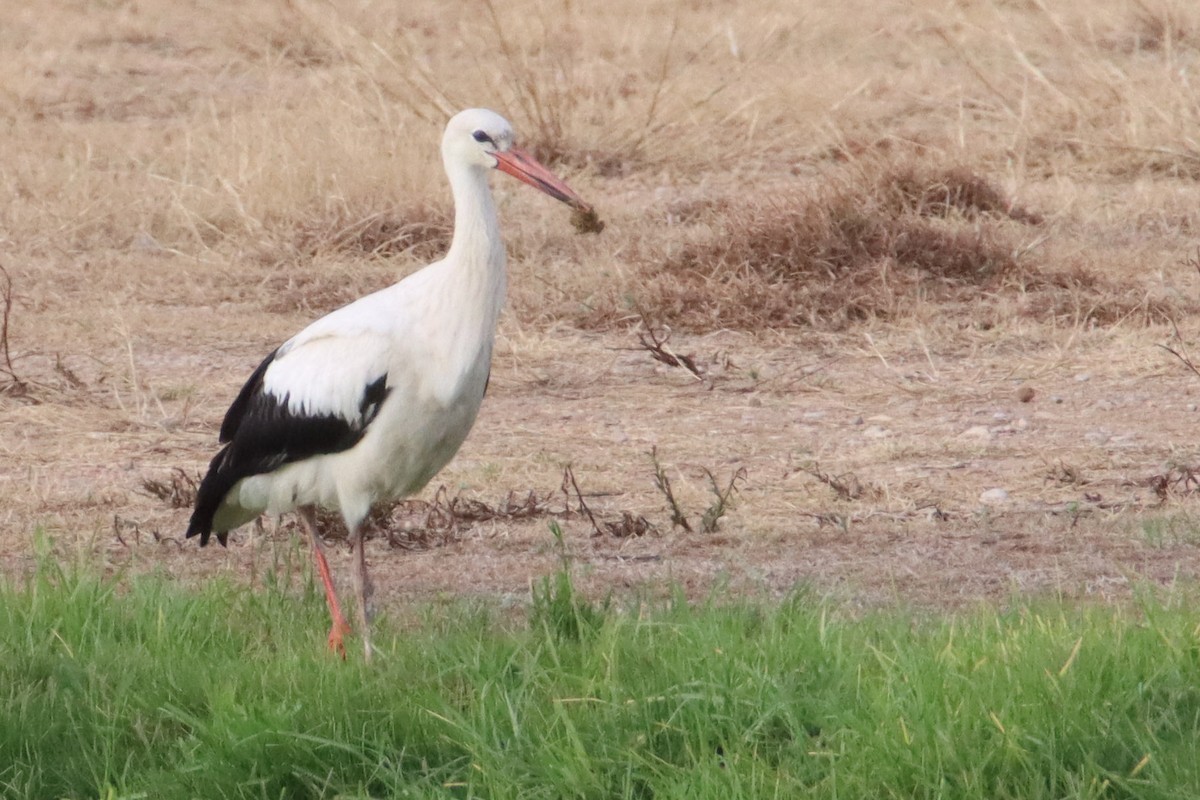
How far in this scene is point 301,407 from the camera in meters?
4.57

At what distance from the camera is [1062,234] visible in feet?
31.1

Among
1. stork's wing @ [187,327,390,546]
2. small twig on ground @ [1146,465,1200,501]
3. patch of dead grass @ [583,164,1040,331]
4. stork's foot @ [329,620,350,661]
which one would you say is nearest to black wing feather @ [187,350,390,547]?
stork's wing @ [187,327,390,546]

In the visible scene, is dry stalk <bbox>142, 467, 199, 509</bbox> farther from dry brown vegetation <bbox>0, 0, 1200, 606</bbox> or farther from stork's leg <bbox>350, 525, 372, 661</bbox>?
stork's leg <bbox>350, 525, 372, 661</bbox>

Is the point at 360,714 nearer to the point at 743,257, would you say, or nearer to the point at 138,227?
the point at 743,257

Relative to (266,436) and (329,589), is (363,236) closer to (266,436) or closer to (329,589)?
(266,436)

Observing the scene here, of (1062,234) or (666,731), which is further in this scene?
(1062,234)

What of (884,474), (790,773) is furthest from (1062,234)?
(790,773)

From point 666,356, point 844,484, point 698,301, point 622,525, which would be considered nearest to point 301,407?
point 622,525

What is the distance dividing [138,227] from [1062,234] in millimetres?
4921

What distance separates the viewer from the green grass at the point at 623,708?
10.8 ft

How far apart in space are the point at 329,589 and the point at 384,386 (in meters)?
0.55

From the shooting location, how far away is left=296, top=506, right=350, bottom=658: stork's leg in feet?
13.8

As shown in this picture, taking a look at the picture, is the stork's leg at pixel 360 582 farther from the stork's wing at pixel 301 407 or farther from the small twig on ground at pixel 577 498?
the small twig on ground at pixel 577 498

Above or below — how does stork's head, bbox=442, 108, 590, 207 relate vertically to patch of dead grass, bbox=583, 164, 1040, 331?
above
